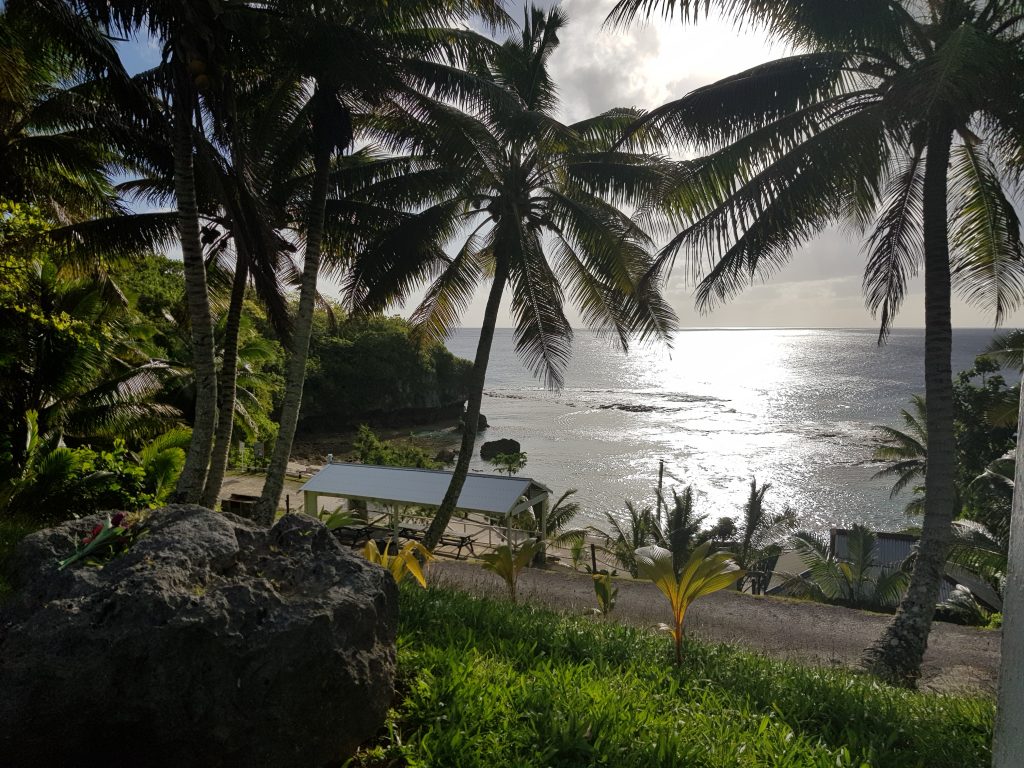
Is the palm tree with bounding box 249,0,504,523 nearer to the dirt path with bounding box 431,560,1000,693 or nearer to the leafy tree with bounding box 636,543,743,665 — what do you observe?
the dirt path with bounding box 431,560,1000,693

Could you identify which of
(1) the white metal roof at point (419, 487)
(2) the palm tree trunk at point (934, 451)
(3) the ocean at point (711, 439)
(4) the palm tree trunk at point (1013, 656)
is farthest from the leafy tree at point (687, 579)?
(1) the white metal roof at point (419, 487)

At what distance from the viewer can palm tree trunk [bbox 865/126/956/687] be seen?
7477 millimetres

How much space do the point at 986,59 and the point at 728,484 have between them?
3267cm

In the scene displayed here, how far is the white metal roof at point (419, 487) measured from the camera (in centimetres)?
1498

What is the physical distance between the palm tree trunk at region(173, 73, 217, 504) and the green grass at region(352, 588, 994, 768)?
4002 millimetres

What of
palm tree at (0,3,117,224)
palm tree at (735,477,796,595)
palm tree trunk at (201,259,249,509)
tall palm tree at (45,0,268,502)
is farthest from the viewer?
palm tree at (735,477,796,595)

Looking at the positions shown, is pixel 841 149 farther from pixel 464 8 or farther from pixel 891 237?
pixel 464 8

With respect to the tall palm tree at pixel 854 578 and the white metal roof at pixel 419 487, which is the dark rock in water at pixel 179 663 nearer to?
the white metal roof at pixel 419 487

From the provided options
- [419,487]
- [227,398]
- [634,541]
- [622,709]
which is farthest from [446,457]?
[622,709]

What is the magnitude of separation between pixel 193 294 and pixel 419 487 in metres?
8.84

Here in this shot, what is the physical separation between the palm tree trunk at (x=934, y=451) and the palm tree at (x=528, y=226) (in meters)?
3.56

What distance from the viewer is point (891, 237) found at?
877cm

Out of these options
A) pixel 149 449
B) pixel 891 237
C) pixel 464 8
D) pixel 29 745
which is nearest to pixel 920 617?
pixel 891 237

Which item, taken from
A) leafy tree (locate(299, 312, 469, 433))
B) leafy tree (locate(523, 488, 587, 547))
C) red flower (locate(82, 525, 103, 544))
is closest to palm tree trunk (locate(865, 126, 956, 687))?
red flower (locate(82, 525, 103, 544))
